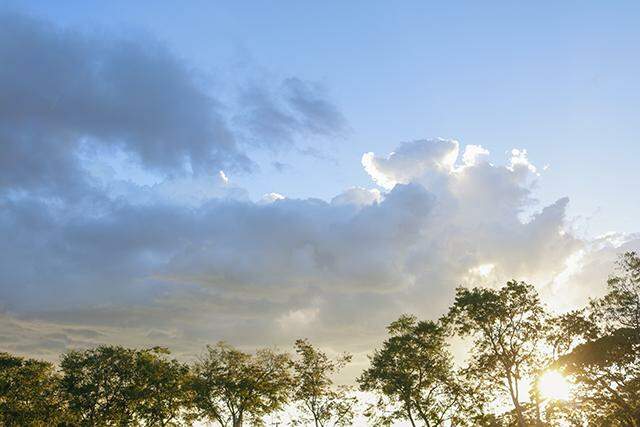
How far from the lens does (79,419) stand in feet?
245

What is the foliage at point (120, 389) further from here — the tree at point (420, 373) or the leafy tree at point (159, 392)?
the tree at point (420, 373)

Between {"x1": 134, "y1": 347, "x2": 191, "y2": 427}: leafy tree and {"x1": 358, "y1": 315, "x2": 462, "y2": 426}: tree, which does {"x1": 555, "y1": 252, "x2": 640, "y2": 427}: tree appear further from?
{"x1": 134, "y1": 347, "x2": 191, "y2": 427}: leafy tree

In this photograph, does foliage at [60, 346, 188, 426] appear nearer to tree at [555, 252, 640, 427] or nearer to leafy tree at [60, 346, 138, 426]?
leafy tree at [60, 346, 138, 426]

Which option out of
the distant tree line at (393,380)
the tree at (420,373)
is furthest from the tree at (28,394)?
the tree at (420,373)

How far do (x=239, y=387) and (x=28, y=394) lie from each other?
28363 millimetres

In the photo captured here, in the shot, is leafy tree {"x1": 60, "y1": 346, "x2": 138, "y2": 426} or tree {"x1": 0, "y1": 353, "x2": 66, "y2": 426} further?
leafy tree {"x1": 60, "y1": 346, "x2": 138, "y2": 426}

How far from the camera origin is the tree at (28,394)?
226 feet

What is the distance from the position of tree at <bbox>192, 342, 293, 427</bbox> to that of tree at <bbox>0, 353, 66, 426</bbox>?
63.2 feet

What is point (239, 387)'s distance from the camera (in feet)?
242

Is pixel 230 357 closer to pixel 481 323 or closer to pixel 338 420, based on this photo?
pixel 338 420

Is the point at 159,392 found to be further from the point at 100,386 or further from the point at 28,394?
the point at 28,394

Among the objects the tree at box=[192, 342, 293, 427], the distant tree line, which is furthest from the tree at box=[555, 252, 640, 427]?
the tree at box=[192, 342, 293, 427]

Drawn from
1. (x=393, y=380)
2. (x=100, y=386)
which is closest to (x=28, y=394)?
(x=100, y=386)

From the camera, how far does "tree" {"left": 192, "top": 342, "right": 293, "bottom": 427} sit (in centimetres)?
7403
